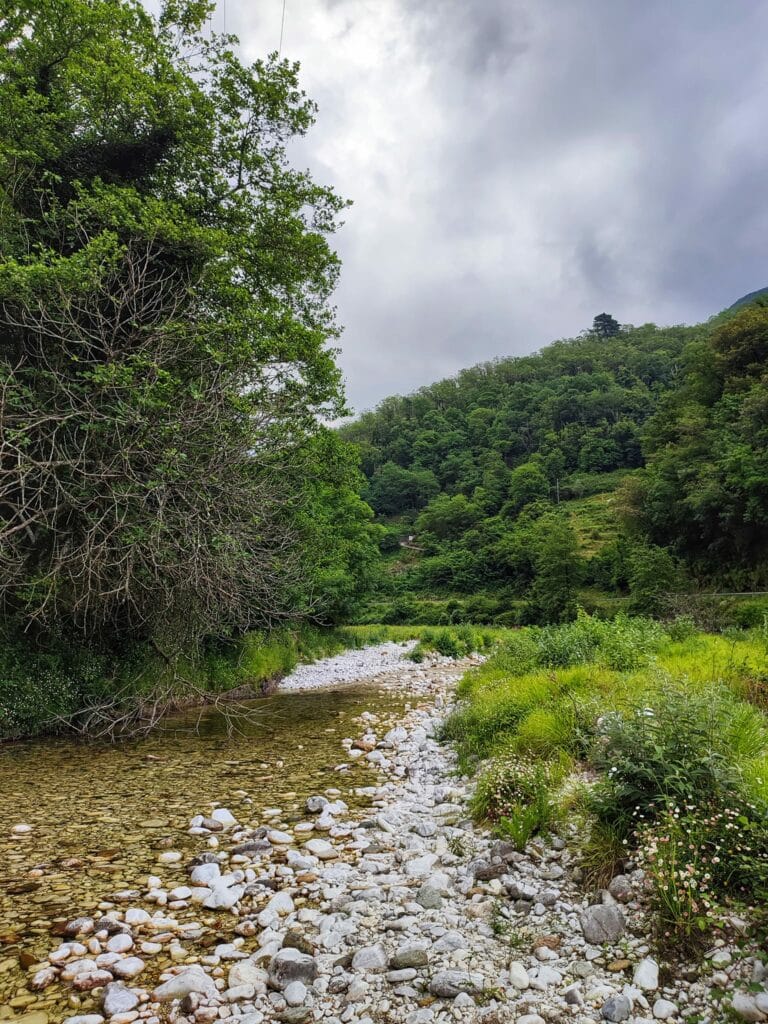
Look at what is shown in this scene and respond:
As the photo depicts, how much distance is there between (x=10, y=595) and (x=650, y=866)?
34.8ft

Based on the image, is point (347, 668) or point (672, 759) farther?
point (347, 668)

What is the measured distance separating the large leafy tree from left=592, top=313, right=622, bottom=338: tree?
141 m

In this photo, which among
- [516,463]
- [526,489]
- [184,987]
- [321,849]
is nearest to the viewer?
[184,987]

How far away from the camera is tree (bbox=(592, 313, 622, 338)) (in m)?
134

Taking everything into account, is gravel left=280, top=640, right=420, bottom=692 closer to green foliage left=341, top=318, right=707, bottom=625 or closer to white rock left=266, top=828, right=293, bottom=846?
white rock left=266, top=828, right=293, bottom=846

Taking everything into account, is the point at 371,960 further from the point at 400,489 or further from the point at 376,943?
the point at 400,489

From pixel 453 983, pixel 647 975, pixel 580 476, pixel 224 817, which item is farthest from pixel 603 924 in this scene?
pixel 580 476

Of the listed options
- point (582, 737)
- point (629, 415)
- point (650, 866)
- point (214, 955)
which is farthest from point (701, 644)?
point (629, 415)

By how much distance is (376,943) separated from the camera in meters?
3.22

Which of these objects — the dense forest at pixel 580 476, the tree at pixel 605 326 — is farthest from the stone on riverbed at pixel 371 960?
the tree at pixel 605 326

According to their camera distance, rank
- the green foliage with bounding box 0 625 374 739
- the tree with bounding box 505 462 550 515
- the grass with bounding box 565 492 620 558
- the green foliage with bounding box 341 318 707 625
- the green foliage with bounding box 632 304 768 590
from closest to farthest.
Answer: the green foliage with bounding box 0 625 374 739, the green foliage with bounding box 632 304 768 590, the grass with bounding box 565 492 620 558, the green foliage with bounding box 341 318 707 625, the tree with bounding box 505 462 550 515

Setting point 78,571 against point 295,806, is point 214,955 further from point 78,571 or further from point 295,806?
point 78,571

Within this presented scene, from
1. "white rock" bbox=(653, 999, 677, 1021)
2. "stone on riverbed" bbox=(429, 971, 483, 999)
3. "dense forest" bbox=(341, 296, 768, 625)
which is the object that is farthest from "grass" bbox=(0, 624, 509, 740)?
"dense forest" bbox=(341, 296, 768, 625)

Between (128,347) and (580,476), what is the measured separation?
86513 mm
